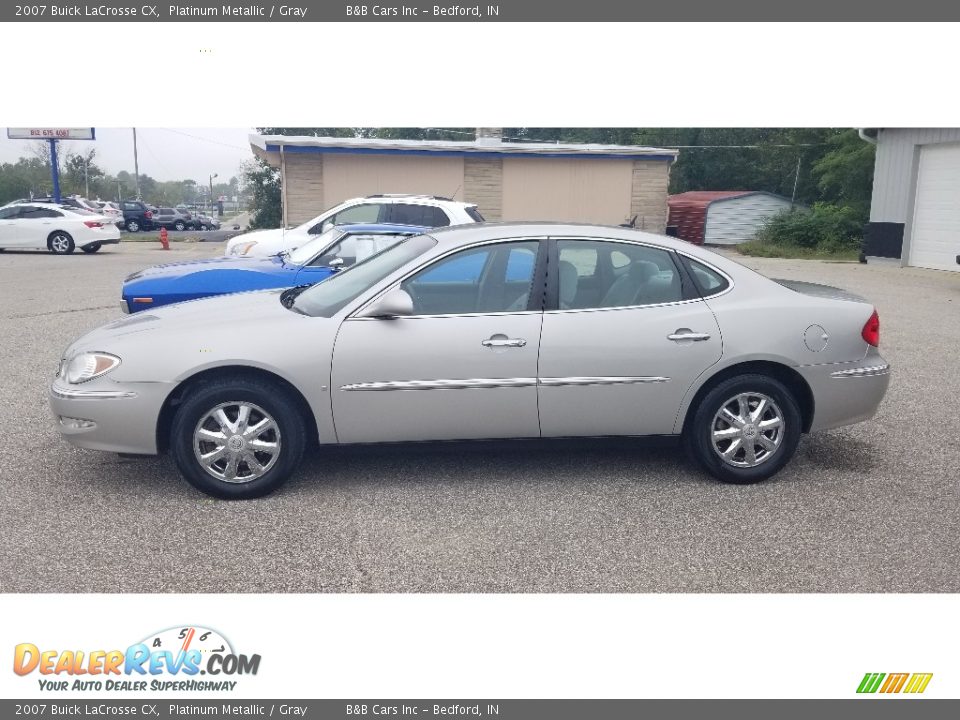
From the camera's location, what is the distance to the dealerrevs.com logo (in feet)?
10.5

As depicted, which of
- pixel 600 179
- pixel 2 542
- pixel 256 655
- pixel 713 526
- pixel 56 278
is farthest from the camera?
pixel 600 179

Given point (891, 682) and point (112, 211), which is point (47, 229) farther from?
point (891, 682)

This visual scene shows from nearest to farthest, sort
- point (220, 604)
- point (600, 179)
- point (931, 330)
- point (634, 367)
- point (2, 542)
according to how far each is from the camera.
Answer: point (220, 604)
point (2, 542)
point (634, 367)
point (931, 330)
point (600, 179)

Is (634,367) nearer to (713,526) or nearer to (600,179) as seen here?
(713,526)

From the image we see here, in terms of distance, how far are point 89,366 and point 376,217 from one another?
10.2 m

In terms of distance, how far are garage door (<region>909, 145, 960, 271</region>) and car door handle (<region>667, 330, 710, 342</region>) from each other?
1692cm

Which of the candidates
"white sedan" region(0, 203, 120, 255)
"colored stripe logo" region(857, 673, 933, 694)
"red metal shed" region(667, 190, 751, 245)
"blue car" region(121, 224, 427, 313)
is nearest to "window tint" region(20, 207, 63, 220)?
"white sedan" region(0, 203, 120, 255)

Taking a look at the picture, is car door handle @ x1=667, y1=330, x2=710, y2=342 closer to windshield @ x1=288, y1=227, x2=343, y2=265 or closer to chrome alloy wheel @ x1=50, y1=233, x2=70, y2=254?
windshield @ x1=288, y1=227, x2=343, y2=265

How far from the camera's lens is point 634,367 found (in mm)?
4965

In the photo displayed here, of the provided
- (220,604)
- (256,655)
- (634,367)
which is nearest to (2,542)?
(220,604)

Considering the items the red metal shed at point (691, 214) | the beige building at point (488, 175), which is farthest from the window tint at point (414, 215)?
the red metal shed at point (691, 214)

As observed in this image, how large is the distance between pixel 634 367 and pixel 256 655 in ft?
8.64

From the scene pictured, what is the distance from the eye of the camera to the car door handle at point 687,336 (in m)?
5.01

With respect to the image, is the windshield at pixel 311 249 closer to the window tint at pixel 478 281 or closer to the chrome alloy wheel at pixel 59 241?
the window tint at pixel 478 281
